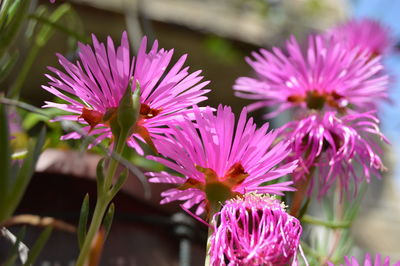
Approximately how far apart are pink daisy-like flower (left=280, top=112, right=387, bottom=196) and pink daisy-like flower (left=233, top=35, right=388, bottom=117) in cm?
2

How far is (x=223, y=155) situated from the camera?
29cm

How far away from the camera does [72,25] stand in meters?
0.63

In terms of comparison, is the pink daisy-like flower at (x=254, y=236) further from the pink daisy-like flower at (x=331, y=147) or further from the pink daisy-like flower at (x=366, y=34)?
the pink daisy-like flower at (x=366, y=34)

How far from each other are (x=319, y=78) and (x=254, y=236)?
0.16 m

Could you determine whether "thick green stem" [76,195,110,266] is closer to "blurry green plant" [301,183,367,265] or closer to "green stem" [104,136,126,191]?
"green stem" [104,136,126,191]

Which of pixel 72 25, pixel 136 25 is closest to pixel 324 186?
pixel 72 25

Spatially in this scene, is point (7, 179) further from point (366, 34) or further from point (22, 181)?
point (366, 34)

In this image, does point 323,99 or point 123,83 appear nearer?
point 123,83

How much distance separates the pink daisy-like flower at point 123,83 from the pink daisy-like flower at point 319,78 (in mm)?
90

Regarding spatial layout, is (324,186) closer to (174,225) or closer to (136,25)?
→ (174,225)

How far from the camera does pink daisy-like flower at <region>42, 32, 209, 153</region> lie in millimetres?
281

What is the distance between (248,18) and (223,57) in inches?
14.4

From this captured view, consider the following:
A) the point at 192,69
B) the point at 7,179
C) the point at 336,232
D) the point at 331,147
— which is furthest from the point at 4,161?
the point at 192,69

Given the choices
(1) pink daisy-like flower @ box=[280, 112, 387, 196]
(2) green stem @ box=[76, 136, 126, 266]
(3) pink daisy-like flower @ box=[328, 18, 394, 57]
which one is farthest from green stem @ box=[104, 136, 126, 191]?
(3) pink daisy-like flower @ box=[328, 18, 394, 57]
